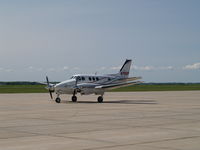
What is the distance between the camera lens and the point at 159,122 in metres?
19.4

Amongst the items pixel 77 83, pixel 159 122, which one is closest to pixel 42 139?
pixel 159 122

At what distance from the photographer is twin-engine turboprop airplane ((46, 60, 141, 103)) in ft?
127

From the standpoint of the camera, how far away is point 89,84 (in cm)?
3925

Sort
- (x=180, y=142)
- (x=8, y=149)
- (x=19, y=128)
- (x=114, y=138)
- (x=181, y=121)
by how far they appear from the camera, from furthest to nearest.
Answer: (x=181, y=121) < (x=19, y=128) < (x=114, y=138) < (x=180, y=142) < (x=8, y=149)

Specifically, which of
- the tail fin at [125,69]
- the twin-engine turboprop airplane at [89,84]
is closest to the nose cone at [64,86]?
the twin-engine turboprop airplane at [89,84]

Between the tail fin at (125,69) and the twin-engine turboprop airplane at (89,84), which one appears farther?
the tail fin at (125,69)

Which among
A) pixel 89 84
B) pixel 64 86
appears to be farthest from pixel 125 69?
pixel 64 86

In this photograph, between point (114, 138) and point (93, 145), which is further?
point (114, 138)

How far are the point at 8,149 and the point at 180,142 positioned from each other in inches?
205

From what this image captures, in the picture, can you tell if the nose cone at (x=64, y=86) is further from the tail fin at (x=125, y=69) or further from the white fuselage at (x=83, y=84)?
the tail fin at (x=125, y=69)

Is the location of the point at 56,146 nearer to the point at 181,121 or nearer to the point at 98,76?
the point at 181,121

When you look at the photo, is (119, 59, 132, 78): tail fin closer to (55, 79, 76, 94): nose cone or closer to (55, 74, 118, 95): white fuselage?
(55, 74, 118, 95): white fuselage

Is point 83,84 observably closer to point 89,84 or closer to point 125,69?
point 89,84

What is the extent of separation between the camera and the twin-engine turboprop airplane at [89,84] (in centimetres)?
3859
